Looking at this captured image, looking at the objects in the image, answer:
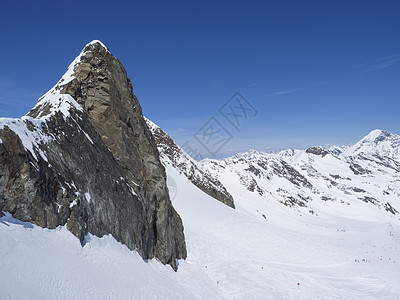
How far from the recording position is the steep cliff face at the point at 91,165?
8.25m

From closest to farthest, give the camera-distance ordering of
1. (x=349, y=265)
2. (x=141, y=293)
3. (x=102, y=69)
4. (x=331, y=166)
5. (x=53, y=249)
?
(x=53, y=249) → (x=141, y=293) → (x=102, y=69) → (x=349, y=265) → (x=331, y=166)

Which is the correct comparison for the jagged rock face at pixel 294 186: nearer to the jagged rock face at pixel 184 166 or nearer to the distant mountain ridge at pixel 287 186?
the distant mountain ridge at pixel 287 186

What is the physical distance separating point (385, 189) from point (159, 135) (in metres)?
165

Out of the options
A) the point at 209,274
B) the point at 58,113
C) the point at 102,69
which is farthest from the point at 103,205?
the point at 209,274

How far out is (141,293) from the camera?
10.4 meters

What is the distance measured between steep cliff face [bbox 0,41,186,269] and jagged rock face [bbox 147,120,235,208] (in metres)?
24.8

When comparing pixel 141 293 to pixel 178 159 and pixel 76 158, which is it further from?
pixel 178 159

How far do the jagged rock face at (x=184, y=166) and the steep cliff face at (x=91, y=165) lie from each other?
24.8 m

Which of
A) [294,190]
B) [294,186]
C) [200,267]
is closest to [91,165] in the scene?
[200,267]

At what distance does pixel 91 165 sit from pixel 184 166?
3539 centimetres

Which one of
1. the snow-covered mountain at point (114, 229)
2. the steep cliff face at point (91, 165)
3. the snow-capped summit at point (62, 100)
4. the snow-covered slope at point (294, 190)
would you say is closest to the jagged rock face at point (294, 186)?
the snow-covered slope at point (294, 190)

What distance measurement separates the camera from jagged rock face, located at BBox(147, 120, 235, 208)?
45875 mm

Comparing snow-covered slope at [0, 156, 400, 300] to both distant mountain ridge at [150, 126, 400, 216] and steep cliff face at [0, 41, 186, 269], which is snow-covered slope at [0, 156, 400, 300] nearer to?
steep cliff face at [0, 41, 186, 269]

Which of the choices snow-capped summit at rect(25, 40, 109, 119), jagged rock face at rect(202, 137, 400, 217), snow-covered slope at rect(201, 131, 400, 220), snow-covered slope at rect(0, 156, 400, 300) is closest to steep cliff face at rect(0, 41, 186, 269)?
snow-capped summit at rect(25, 40, 109, 119)
